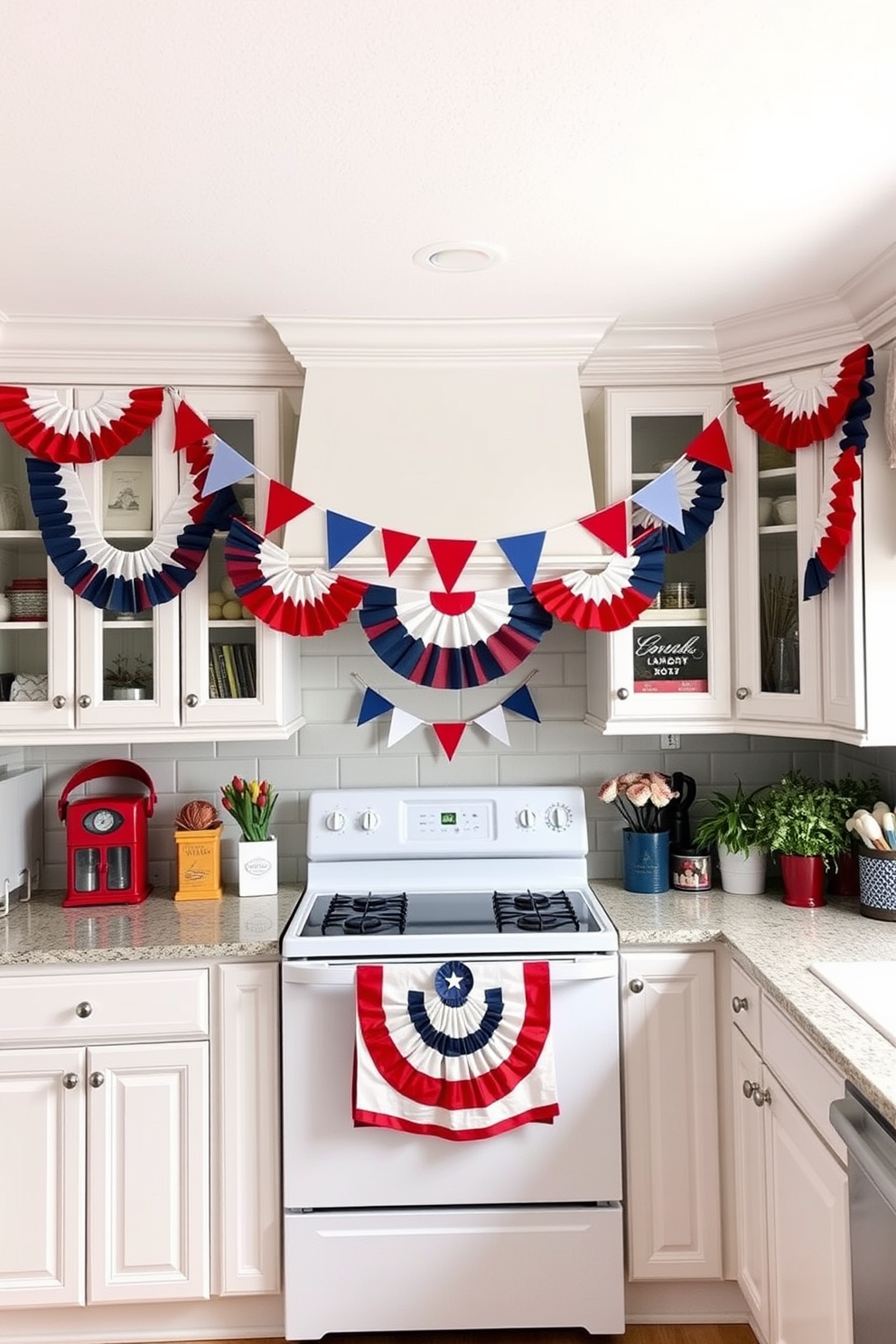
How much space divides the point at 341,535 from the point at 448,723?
0.71 meters

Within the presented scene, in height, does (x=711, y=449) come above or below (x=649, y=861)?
above

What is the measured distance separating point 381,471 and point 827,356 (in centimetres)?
113

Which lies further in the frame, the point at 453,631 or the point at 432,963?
the point at 453,631

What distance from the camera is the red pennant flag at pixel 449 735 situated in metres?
2.91

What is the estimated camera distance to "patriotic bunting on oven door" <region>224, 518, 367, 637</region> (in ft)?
8.44

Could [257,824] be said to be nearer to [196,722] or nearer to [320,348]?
[196,722]

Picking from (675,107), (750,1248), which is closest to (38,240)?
(675,107)

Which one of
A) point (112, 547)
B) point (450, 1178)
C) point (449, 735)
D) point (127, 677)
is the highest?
point (112, 547)

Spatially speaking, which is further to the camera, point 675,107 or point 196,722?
point 196,722

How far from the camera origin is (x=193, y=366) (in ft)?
8.66

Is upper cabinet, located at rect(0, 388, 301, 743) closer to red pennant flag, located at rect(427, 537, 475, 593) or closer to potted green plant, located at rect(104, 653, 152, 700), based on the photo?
potted green plant, located at rect(104, 653, 152, 700)

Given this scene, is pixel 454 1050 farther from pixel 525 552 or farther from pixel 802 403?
pixel 802 403

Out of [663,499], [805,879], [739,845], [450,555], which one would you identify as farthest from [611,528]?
[805,879]

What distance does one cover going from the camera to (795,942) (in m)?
2.27
